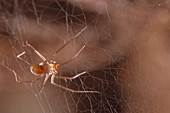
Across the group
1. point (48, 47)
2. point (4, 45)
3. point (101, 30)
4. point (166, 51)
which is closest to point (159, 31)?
point (166, 51)

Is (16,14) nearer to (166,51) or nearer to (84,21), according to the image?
(84,21)

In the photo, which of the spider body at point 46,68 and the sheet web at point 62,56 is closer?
the sheet web at point 62,56

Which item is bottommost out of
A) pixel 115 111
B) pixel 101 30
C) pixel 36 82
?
pixel 115 111

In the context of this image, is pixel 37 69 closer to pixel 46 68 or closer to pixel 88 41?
pixel 46 68

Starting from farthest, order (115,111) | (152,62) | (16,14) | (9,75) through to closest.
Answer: (9,75)
(152,62)
(115,111)
(16,14)

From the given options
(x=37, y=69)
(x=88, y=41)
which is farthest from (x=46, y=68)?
(x=88, y=41)

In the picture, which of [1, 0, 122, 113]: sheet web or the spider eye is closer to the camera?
[1, 0, 122, 113]: sheet web

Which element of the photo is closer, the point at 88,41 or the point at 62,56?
the point at 88,41

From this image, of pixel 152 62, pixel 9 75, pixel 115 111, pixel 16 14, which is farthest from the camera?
pixel 9 75

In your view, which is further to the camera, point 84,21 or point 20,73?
point 20,73

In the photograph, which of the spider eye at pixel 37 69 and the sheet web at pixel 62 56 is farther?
the spider eye at pixel 37 69

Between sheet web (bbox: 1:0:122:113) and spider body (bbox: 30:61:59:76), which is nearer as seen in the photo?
sheet web (bbox: 1:0:122:113)
